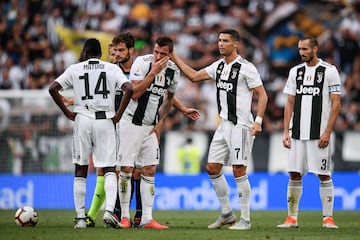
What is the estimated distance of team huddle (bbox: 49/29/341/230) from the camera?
12.4 m

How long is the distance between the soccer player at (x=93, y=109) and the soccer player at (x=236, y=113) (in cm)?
109

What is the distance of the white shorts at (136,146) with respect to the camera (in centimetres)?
1275

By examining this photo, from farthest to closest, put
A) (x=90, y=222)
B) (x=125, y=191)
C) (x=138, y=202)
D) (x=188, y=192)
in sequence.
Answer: (x=188, y=192), (x=138, y=202), (x=90, y=222), (x=125, y=191)

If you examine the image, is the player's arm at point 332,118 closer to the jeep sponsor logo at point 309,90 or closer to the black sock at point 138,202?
the jeep sponsor logo at point 309,90

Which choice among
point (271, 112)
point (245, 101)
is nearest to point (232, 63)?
point (245, 101)

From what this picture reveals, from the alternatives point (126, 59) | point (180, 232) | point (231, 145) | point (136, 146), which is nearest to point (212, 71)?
point (231, 145)

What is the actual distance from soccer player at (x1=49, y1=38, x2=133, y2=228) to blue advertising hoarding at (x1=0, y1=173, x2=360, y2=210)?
8439 mm

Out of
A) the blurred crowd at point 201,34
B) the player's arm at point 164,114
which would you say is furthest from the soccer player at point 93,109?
the blurred crowd at point 201,34

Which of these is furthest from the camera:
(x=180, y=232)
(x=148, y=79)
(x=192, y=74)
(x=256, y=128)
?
(x=192, y=74)

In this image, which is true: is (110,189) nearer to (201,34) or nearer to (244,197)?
(244,197)

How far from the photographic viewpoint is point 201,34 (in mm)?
25469

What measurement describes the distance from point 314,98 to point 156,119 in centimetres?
227

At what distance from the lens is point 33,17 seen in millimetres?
27531

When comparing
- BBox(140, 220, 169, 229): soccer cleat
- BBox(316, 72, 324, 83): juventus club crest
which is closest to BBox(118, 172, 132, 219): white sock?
BBox(140, 220, 169, 229): soccer cleat
